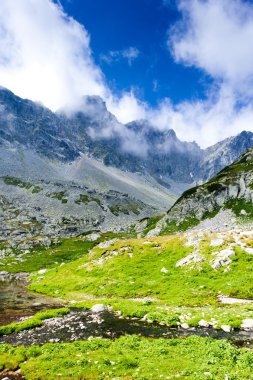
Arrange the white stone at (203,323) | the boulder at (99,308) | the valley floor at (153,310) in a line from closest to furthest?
the valley floor at (153,310)
the white stone at (203,323)
the boulder at (99,308)

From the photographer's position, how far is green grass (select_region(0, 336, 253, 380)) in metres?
Answer: 19.2

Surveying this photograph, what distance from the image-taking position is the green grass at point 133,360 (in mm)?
19156

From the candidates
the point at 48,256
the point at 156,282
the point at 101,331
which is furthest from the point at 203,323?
the point at 48,256

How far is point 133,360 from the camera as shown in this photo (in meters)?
21.3

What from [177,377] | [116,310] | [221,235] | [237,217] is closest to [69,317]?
[116,310]

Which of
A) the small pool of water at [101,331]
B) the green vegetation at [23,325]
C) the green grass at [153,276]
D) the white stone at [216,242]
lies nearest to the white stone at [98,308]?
the small pool of water at [101,331]

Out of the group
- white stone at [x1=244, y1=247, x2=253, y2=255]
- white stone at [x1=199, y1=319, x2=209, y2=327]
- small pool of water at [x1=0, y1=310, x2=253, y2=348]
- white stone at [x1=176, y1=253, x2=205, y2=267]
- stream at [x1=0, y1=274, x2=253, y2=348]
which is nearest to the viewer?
small pool of water at [x1=0, y1=310, x2=253, y2=348]

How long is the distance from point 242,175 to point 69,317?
5030 inches

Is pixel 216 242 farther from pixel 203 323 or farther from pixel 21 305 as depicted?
pixel 21 305

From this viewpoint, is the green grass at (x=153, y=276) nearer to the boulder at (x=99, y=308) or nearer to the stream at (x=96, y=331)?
the boulder at (x=99, y=308)

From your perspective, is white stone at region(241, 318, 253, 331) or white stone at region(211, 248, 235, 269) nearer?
white stone at region(241, 318, 253, 331)

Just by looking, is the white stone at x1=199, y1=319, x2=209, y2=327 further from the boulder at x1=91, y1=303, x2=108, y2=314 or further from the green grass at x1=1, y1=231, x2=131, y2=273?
the green grass at x1=1, y1=231, x2=131, y2=273

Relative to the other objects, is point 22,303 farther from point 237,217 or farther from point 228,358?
point 237,217

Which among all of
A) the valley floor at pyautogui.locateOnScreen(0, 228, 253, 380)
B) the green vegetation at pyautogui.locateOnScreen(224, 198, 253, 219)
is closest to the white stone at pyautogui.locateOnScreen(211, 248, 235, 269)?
the valley floor at pyautogui.locateOnScreen(0, 228, 253, 380)
